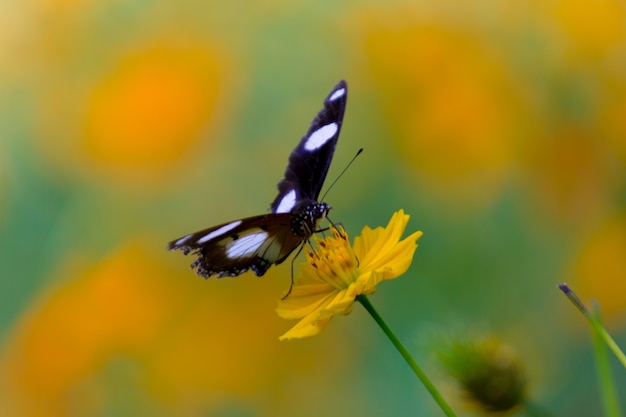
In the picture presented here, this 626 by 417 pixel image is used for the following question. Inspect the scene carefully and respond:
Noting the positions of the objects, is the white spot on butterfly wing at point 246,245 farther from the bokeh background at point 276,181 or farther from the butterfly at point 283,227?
the bokeh background at point 276,181

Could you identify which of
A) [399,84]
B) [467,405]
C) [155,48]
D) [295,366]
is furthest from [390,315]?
[155,48]

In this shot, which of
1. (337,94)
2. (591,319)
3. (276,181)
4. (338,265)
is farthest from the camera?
(276,181)

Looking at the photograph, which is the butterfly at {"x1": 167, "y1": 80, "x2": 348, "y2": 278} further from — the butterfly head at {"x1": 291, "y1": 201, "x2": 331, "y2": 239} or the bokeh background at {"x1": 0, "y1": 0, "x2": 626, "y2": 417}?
the bokeh background at {"x1": 0, "y1": 0, "x2": 626, "y2": 417}

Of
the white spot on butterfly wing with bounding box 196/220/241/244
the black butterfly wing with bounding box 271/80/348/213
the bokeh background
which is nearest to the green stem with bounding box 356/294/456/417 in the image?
the white spot on butterfly wing with bounding box 196/220/241/244

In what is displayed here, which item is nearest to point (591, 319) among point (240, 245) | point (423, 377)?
point (423, 377)

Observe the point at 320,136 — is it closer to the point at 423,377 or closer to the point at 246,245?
the point at 246,245

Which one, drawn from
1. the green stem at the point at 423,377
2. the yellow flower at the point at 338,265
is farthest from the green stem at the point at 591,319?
the yellow flower at the point at 338,265

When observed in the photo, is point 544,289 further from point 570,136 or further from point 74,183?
point 74,183

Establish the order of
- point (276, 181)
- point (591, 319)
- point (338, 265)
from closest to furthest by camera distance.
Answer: point (591, 319) < point (338, 265) < point (276, 181)
